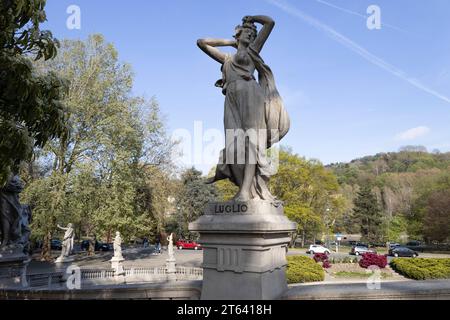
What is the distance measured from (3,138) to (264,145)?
3721 mm

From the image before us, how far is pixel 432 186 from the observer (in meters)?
48.4

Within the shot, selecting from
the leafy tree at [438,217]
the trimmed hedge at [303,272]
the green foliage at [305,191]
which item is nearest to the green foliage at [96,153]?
the trimmed hedge at [303,272]

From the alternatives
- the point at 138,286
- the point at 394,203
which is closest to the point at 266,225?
the point at 138,286

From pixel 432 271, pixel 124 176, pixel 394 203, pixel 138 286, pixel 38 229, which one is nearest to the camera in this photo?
pixel 138 286

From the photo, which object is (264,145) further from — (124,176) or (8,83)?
(124,176)

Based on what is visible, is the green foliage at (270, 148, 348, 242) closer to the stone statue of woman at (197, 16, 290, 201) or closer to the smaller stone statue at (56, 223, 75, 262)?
the smaller stone statue at (56, 223, 75, 262)

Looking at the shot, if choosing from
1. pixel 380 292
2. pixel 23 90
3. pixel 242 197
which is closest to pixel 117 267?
pixel 23 90

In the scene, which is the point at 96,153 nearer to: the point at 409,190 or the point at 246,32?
the point at 246,32

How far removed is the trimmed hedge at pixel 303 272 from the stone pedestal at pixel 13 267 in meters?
11.4

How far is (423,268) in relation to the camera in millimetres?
18266

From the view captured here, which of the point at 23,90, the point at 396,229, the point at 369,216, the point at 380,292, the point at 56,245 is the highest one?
the point at 23,90

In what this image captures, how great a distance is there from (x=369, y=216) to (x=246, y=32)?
52.9 meters

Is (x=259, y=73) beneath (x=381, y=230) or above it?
above

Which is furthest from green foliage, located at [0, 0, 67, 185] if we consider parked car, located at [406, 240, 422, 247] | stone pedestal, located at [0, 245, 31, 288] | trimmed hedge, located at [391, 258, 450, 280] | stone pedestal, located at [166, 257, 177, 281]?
parked car, located at [406, 240, 422, 247]
